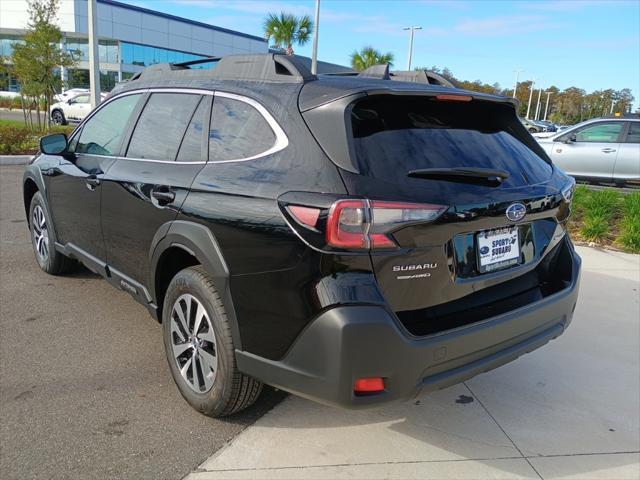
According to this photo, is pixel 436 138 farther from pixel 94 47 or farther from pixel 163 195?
pixel 94 47

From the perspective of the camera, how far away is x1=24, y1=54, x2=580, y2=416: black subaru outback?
2.19 metres

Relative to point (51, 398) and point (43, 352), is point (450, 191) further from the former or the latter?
point (43, 352)

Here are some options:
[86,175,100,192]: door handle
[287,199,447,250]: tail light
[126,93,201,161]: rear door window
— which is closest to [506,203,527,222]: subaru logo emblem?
[287,199,447,250]: tail light

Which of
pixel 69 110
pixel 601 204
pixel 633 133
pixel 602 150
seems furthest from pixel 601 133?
pixel 69 110

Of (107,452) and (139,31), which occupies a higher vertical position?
(139,31)

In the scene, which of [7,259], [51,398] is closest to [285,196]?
[51,398]

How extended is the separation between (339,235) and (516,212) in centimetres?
96

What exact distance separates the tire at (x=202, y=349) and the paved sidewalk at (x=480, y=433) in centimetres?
24

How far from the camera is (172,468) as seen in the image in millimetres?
2553

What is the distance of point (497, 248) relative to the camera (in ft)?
8.46

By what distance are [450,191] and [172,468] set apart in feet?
5.87

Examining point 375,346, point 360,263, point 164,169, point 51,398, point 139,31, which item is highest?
point 139,31

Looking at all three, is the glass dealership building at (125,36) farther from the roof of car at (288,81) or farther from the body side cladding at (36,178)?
the roof of car at (288,81)

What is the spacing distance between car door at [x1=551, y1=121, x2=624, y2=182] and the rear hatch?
10.6 metres
